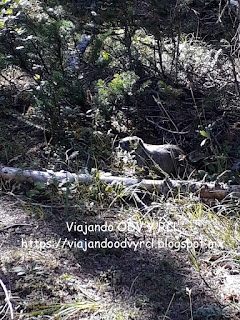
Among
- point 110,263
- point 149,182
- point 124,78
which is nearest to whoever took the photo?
point 110,263

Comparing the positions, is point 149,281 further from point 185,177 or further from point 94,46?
point 94,46

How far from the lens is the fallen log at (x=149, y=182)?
3.95 meters

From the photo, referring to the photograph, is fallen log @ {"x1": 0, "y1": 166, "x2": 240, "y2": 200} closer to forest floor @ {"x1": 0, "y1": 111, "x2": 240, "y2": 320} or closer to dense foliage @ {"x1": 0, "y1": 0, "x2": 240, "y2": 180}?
forest floor @ {"x1": 0, "y1": 111, "x2": 240, "y2": 320}

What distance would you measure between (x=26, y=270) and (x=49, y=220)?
0.69m

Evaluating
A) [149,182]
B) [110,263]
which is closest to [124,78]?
[149,182]

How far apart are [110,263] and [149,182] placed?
0.97 metres

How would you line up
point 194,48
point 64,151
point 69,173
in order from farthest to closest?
point 194,48, point 64,151, point 69,173

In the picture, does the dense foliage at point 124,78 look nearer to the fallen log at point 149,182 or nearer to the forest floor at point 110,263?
the fallen log at point 149,182

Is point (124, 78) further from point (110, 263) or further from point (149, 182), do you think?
point (110, 263)

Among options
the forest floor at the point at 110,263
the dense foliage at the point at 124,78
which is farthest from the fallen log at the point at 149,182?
the dense foliage at the point at 124,78

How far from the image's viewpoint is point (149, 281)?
3129 mm

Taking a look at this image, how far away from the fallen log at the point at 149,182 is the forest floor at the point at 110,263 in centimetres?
10

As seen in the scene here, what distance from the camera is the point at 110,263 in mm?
3318

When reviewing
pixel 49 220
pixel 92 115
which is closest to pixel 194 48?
pixel 92 115
